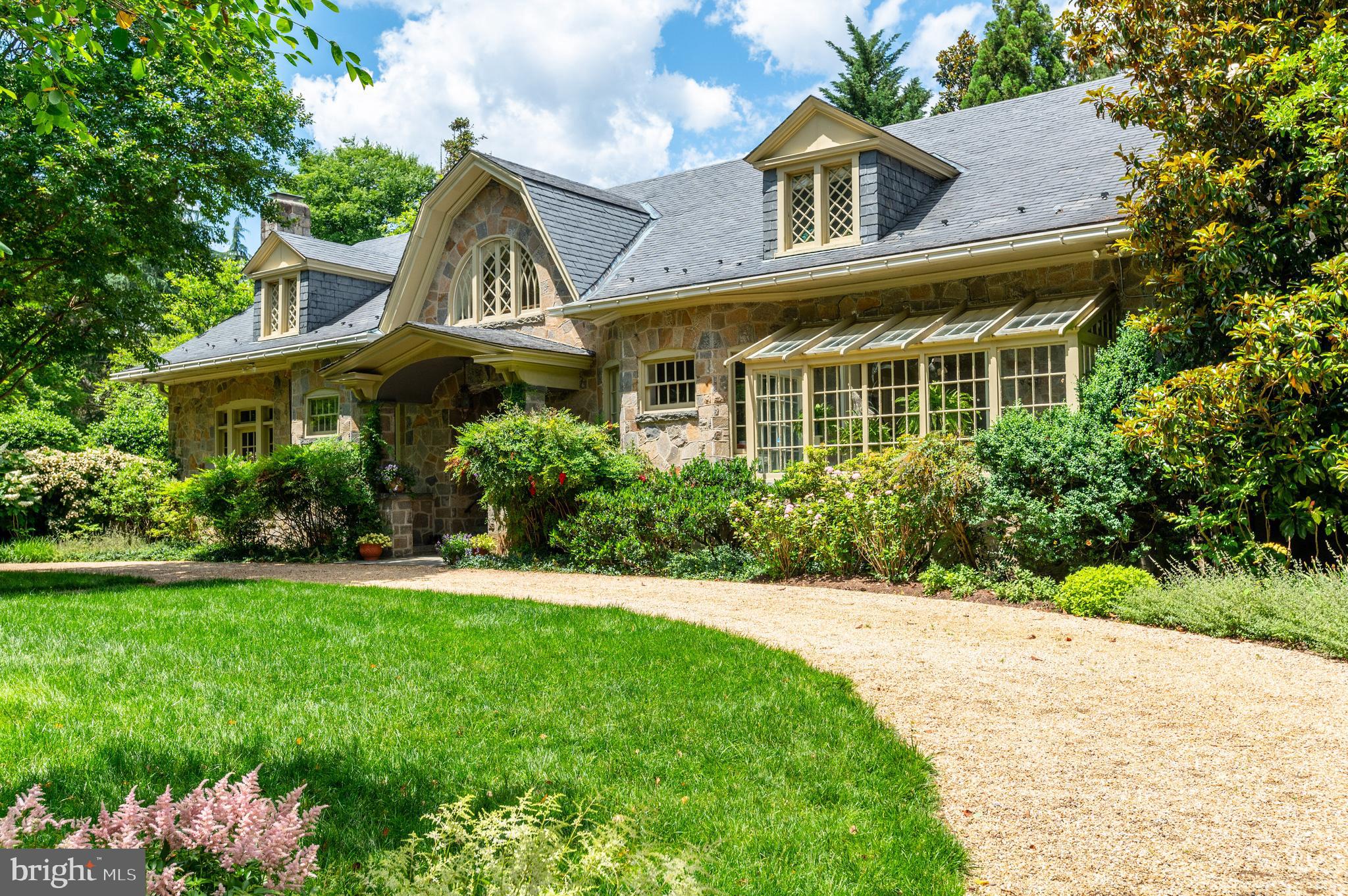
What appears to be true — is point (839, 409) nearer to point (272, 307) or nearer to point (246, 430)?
point (272, 307)

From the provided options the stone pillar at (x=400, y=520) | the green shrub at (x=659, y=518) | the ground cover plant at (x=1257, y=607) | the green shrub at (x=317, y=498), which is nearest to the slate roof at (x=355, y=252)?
the green shrub at (x=317, y=498)

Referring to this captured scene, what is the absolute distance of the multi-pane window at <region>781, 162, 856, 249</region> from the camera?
12.6 metres

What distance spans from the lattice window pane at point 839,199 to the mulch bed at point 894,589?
193 inches

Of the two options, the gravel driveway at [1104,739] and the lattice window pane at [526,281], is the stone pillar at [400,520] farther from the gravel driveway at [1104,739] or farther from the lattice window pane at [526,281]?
the gravel driveway at [1104,739]

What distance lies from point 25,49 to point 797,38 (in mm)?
17092

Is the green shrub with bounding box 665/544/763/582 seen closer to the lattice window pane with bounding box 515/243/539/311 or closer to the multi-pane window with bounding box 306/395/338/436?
the lattice window pane with bounding box 515/243/539/311

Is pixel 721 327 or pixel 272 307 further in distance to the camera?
pixel 272 307

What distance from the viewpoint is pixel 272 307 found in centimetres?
1928

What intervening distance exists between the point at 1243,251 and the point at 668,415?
710 cm

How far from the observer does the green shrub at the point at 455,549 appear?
1325 centimetres

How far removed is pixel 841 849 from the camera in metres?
3.36

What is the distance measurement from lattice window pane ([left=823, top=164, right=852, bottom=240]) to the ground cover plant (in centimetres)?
651

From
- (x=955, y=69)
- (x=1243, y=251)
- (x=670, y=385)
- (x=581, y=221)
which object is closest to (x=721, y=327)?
(x=670, y=385)

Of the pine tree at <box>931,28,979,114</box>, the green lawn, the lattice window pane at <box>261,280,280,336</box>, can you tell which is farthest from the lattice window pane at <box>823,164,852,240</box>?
the pine tree at <box>931,28,979,114</box>
